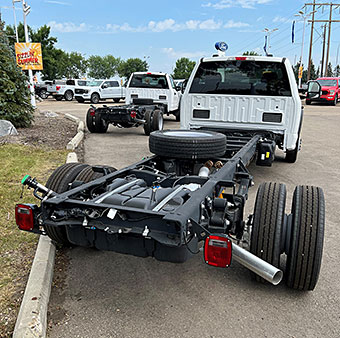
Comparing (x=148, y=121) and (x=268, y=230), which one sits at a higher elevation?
(x=148, y=121)

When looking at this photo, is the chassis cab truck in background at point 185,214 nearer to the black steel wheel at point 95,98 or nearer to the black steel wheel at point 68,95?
the black steel wheel at point 95,98

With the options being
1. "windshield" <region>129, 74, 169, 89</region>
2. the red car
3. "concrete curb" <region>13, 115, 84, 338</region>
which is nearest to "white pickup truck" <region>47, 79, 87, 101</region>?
"windshield" <region>129, 74, 169, 89</region>

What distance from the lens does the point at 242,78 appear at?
6551 millimetres

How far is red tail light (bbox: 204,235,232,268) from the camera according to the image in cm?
232

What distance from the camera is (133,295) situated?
3047 mm

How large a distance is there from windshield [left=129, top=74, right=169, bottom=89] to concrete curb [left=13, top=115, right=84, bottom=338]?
37.1ft

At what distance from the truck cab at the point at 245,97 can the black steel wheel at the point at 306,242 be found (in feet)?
12.0

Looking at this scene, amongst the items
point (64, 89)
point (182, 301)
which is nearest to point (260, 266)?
point (182, 301)

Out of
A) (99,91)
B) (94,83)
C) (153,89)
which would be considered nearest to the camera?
(153,89)

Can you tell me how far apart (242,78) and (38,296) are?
516 cm

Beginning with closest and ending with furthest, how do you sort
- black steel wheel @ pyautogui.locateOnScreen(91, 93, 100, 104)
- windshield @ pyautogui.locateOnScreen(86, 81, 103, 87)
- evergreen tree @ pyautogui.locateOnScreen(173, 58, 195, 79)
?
black steel wheel @ pyautogui.locateOnScreen(91, 93, 100, 104), windshield @ pyautogui.locateOnScreen(86, 81, 103, 87), evergreen tree @ pyautogui.locateOnScreen(173, 58, 195, 79)

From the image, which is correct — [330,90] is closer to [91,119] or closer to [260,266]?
[91,119]

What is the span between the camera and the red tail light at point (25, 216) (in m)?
2.79

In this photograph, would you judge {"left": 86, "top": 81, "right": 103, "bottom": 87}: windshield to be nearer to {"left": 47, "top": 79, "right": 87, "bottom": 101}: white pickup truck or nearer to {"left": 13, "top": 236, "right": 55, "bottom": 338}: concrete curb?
{"left": 47, "top": 79, "right": 87, "bottom": 101}: white pickup truck
